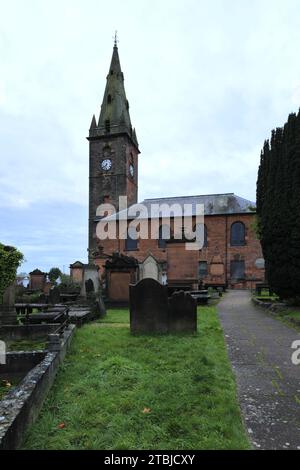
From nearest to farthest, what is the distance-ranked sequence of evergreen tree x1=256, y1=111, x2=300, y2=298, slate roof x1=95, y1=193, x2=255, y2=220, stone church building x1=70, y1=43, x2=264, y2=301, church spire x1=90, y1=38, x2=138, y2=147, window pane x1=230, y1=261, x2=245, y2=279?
evergreen tree x1=256, y1=111, x2=300, y2=298 < stone church building x1=70, y1=43, x2=264, y2=301 < window pane x1=230, y1=261, x2=245, y2=279 < slate roof x1=95, y1=193, x2=255, y2=220 < church spire x1=90, y1=38, x2=138, y2=147

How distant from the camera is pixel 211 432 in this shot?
11.1 ft

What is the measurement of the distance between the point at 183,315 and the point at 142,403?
495cm

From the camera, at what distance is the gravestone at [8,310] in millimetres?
10566

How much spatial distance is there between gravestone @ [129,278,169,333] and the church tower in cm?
3525

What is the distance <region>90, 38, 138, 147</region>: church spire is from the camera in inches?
1896

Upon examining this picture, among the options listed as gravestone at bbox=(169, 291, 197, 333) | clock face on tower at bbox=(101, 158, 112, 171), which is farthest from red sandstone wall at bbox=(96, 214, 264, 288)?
gravestone at bbox=(169, 291, 197, 333)

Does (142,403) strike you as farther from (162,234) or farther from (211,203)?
(211,203)

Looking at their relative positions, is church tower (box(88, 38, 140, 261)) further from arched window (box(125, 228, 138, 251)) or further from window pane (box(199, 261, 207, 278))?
window pane (box(199, 261, 207, 278))

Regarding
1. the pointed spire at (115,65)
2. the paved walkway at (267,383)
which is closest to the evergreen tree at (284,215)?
the paved walkway at (267,383)

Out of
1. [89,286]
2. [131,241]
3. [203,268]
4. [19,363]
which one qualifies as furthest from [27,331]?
[131,241]

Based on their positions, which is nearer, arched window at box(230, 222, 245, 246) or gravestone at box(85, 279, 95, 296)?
gravestone at box(85, 279, 95, 296)

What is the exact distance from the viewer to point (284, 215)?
545 inches
